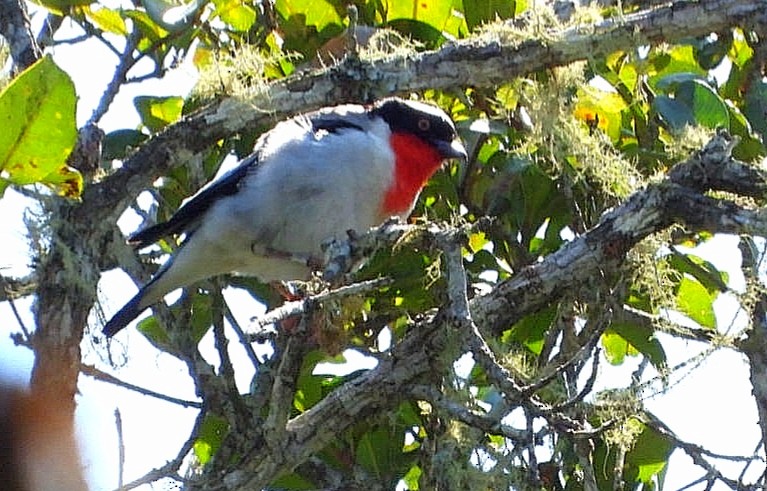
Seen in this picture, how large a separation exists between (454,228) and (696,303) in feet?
2.90

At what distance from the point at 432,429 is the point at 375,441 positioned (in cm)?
15

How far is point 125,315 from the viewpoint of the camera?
2.76 meters

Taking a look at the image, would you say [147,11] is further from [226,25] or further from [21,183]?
[21,183]

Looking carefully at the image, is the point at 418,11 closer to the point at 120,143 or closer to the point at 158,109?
the point at 158,109

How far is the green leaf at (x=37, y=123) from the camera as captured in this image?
1.80m

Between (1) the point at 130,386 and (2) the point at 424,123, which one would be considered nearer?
(1) the point at 130,386

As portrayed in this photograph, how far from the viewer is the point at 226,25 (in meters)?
3.14

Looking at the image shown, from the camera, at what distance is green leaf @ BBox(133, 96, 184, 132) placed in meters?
3.04

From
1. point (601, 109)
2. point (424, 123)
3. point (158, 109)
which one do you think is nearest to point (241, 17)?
point (158, 109)

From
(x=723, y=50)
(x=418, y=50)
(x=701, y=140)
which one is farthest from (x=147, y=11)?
(x=723, y=50)

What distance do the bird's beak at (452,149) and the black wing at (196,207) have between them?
513mm

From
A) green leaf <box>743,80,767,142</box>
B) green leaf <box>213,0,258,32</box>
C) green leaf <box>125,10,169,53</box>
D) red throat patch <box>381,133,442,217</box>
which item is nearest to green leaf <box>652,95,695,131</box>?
green leaf <box>743,80,767,142</box>

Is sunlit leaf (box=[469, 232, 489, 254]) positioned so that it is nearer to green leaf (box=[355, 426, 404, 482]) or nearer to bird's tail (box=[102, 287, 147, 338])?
green leaf (box=[355, 426, 404, 482])

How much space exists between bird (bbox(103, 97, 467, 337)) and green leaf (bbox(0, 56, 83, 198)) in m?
1.20
